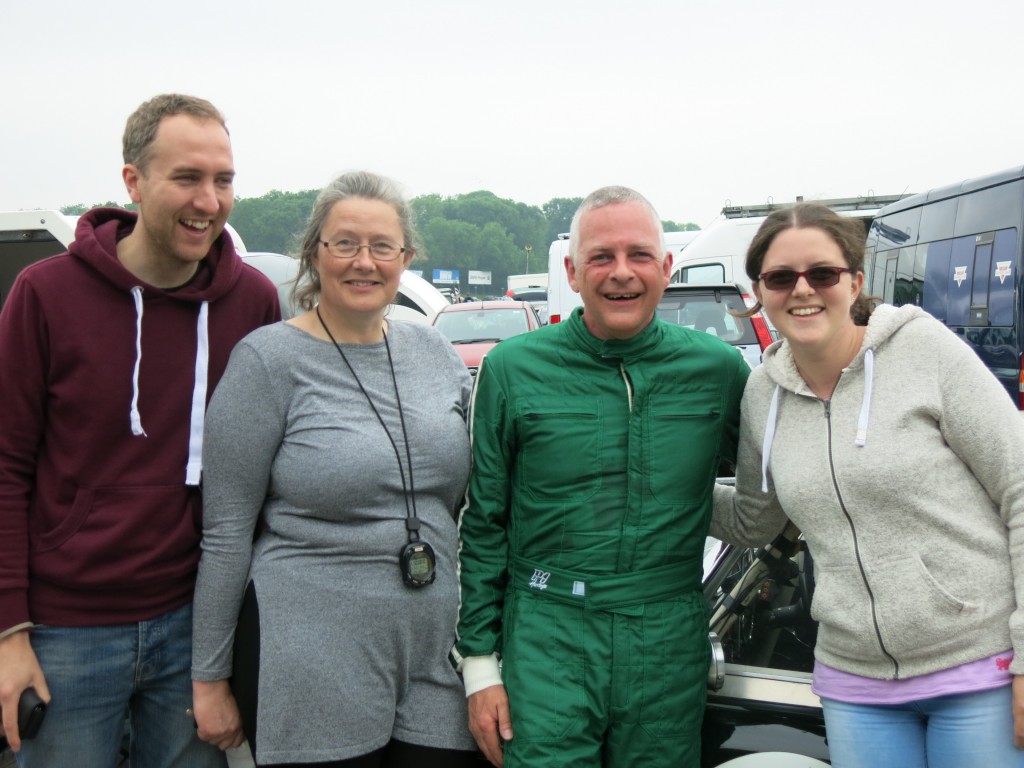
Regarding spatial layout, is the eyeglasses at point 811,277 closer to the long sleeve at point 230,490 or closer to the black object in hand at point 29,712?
the long sleeve at point 230,490

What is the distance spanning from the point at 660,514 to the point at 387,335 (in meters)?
0.80

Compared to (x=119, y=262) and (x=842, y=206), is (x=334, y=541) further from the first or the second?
(x=842, y=206)

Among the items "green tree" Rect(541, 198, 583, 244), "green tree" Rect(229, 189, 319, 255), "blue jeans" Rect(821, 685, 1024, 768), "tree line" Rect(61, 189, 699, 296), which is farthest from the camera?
"green tree" Rect(541, 198, 583, 244)

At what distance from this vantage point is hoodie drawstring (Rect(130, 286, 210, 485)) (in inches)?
79.3

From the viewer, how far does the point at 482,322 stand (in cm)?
1239

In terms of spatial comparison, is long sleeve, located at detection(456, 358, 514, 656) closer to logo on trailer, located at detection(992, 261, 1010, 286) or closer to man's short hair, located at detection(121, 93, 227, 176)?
man's short hair, located at detection(121, 93, 227, 176)

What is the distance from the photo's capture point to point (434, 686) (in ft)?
6.77

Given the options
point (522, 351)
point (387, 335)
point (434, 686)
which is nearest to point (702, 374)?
point (522, 351)

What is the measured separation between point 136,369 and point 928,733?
6.16 ft

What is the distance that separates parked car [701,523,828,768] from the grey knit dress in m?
0.65

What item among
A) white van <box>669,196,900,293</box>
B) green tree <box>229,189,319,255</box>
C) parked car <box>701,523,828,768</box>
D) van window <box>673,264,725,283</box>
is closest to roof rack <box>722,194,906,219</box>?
white van <box>669,196,900,293</box>

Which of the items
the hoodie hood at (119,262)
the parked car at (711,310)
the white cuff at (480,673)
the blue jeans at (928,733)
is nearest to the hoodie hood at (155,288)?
the hoodie hood at (119,262)

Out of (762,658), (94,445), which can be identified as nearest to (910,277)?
(762,658)

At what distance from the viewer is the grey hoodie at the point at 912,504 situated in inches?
68.2
